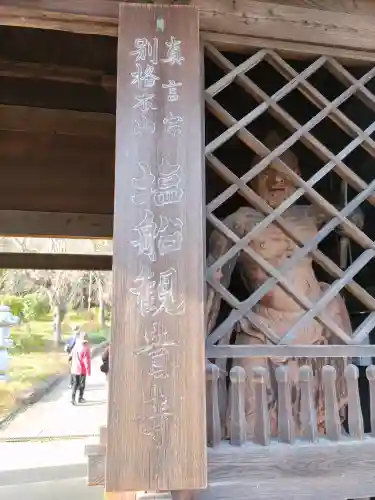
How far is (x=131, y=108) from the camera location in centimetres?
170

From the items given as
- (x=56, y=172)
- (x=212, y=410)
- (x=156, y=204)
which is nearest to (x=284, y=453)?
(x=212, y=410)

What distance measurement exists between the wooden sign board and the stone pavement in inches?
154

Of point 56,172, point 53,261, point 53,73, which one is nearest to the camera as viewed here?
point 53,73

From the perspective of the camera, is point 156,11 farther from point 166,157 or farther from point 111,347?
point 111,347

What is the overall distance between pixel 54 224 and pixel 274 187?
80.7 inches

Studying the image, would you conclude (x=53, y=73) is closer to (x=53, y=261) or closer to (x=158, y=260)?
(x=158, y=260)

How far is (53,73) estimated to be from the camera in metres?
3.10

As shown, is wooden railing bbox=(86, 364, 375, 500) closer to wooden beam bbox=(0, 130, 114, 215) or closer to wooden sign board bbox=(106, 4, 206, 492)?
wooden sign board bbox=(106, 4, 206, 492)

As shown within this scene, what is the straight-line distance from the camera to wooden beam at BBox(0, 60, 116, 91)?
3.01 meters

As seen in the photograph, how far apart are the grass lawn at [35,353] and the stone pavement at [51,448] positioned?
0.89 metres

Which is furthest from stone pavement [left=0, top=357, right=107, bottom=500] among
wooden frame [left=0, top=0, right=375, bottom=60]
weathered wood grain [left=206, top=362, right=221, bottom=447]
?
wooden frame [left=0, top=0, right=375, bottom=60]

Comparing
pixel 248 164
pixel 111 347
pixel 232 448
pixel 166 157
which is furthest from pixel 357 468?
pixel 248 164

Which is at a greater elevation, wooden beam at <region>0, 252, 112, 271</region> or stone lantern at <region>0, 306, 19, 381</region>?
wooden beam at <region>0, 252, 112, 271</region>

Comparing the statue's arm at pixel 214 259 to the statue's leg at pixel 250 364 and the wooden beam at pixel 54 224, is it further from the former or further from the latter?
the wooden beam at pixel 54 224
